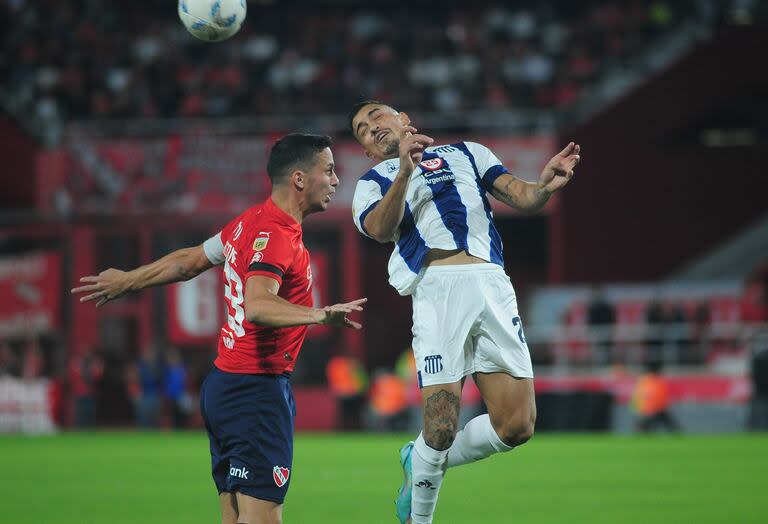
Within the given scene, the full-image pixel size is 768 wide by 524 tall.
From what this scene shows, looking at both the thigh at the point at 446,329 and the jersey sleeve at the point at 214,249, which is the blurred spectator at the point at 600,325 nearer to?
the thigh at the point at 446,329

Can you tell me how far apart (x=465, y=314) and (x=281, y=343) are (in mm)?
1310

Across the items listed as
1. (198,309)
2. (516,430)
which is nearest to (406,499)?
(516,430)

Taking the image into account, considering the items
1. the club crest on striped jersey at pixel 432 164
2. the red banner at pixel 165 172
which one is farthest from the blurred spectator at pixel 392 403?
the club crest on striped jersey at pixel 432 164

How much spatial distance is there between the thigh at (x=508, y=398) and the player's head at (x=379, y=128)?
4.48 ft

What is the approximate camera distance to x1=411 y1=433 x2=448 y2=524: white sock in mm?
6258

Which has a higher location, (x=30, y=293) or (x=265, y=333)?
(x=30, y=293)

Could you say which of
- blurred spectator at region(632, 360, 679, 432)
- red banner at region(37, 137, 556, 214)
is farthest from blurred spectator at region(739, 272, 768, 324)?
red banner at region(37, 137, 556, 214)

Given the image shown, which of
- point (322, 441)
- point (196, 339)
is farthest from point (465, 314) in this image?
point (196, 339)

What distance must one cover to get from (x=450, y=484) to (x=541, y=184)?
17.4ft

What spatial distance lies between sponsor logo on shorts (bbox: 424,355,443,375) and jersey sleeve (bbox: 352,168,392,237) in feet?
2.42

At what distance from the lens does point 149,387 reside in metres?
22.5

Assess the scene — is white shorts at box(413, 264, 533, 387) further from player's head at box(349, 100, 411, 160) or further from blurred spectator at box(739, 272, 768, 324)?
blurred spectator at box(739, 272, 768, 324)

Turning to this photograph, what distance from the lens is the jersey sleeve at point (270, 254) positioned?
5.05 metres

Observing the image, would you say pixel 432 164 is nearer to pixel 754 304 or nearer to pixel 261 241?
pixel 261 241
